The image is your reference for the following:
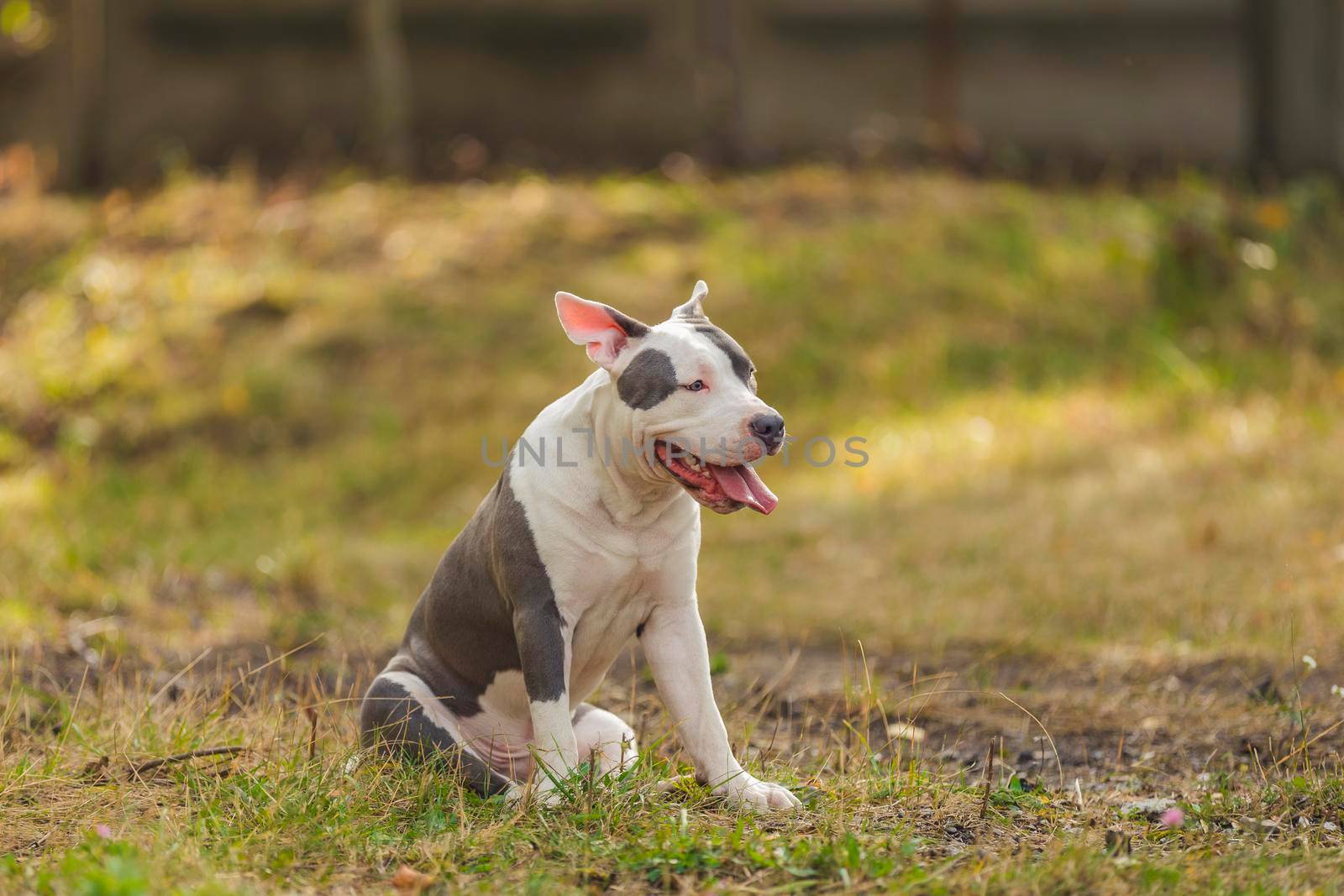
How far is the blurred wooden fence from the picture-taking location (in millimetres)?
11688

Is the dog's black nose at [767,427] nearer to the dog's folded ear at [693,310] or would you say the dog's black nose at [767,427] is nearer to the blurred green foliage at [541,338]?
the dog's folded ear at [693,310]

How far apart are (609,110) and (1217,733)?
8575 mm

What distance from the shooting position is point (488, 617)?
3844mm

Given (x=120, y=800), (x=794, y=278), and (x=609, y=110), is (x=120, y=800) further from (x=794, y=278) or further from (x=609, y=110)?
(x=609, y=110)

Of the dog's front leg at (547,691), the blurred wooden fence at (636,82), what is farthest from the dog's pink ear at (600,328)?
the blurred wooden fence at (636,82)

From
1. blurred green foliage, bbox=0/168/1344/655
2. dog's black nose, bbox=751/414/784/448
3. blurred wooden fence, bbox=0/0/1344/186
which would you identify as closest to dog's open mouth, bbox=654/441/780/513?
dog's black nose, bbox=751/414/784/448

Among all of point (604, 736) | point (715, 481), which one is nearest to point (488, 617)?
point (604, 736)

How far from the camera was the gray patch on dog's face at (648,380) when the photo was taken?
3514mm

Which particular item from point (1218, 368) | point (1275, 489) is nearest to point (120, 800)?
point (1275, 489)

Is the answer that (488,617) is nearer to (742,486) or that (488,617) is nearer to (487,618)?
(487,618)

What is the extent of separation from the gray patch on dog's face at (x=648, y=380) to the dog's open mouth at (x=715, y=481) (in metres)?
0.12

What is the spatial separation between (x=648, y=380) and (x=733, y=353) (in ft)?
0.81

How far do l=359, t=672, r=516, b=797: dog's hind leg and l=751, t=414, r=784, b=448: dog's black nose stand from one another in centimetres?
116

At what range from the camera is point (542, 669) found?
3.59 m
